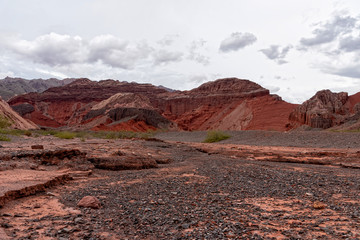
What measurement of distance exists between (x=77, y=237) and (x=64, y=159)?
21.3 feet

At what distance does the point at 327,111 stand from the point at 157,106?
184 feet

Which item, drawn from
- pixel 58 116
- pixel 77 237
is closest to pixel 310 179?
pixel 77 237

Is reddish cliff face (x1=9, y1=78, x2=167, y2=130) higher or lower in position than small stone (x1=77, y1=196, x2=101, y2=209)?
higher

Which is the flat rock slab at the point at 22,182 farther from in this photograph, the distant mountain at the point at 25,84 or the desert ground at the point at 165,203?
the distant mountain at the point at 25,84

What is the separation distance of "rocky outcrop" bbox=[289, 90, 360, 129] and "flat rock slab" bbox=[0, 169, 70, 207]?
1465 inches

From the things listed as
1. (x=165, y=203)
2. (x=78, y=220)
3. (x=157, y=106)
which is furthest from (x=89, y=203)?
(x=157, y=106)

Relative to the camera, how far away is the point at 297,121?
138 ft

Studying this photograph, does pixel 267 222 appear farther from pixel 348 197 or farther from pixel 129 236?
pixel 348 197

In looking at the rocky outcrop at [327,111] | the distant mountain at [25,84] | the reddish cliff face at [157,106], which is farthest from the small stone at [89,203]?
the distant mountain at [25,84]

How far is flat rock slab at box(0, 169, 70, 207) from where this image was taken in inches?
Answer: 209

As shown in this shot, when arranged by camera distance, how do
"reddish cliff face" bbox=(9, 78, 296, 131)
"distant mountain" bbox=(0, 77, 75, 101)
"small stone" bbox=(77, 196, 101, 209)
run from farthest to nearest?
1. "distant mountain" bbox=(0, 77, 75, 101)
2. "reddish cliff face" bbox=(9, 78, 296, 131)
3. "small stone" bbox=(77, 196, 101, 209)

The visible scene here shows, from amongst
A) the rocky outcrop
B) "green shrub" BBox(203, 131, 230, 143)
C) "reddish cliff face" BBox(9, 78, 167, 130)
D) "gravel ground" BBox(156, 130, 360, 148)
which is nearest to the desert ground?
"gravel ground" BBox(156, 130, 360, 148)

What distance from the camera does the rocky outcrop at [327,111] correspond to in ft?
123

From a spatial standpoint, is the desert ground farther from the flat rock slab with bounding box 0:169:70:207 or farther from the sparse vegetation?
the sparse vegetation
